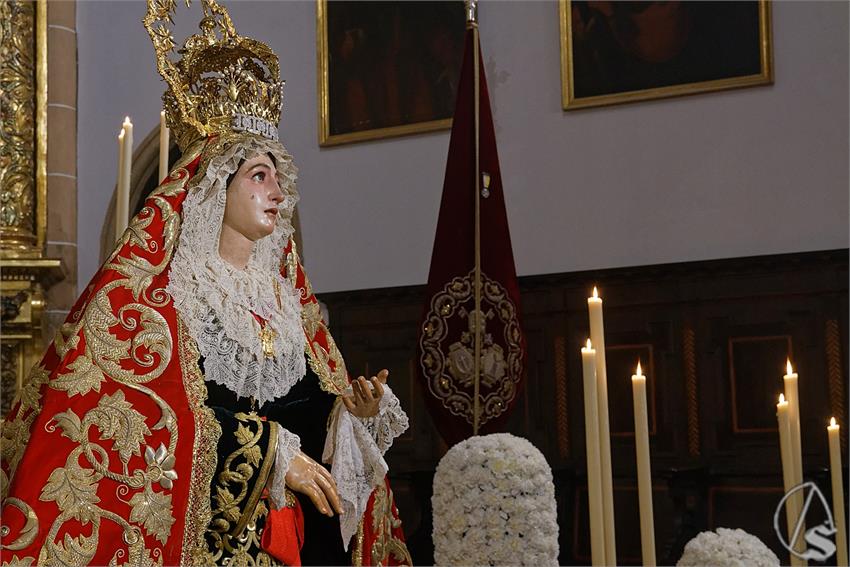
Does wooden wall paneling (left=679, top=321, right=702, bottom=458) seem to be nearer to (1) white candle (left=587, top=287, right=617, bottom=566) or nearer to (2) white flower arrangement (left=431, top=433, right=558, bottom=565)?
(1) white candle (left=587, top=287, right=617, bottom=566)

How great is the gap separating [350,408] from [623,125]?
12.1ft

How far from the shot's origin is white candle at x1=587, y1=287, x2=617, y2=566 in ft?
7.65

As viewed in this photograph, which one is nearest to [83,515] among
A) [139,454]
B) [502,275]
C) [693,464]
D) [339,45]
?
[139,454]

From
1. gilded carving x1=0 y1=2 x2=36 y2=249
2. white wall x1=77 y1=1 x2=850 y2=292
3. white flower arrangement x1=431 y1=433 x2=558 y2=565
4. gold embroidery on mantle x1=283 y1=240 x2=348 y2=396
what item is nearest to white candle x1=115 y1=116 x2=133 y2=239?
gold embroidery on mantle x1=283 y1=240 x2=348 y2=396

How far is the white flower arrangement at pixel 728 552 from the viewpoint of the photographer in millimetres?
1392

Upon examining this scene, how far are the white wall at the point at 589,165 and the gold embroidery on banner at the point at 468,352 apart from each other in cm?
211

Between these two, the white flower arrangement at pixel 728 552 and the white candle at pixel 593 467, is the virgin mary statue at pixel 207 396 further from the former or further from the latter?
the white flower arrangement at pixel 728 552

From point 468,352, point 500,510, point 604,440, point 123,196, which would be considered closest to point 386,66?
point 468,352

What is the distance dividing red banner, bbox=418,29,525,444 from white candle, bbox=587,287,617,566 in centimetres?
176

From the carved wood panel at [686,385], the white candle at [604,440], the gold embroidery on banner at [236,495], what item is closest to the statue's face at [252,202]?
the gold embroidery on banner at [236,495]

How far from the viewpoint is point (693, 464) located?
6.09m

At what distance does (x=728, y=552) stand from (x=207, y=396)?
200cm

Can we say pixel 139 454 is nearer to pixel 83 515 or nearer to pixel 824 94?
pixel 83 515

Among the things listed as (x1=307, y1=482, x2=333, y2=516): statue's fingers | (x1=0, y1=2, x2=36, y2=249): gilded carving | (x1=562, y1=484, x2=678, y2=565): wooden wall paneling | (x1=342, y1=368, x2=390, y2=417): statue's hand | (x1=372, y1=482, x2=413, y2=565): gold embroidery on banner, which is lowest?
(x1=562, y1=484, x2=678, y2=565): wooden wall paneling
